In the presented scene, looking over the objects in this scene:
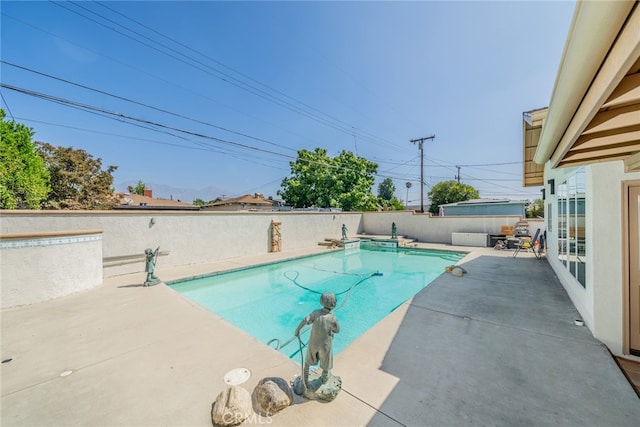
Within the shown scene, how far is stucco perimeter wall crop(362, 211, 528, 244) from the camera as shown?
473 inches

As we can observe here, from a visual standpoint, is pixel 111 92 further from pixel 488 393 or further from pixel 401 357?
pixel 488 393

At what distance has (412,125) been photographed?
69.2 ft

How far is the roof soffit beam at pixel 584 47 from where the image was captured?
0.92 meters

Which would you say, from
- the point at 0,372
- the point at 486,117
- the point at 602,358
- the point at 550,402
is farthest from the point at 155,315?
the point at 486,117

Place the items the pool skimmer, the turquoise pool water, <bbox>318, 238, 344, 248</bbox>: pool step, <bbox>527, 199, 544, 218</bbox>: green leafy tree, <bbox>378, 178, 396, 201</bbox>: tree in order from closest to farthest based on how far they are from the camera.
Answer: the pool skimmer < the turquoise pool water < <bbox>318, 238, 344, 248</bbox>: pool step < <bbox>527, 199, 544, 218</bbox>: green leafy tree < <bbox>378, 178, 396, 201</bbox>: tree

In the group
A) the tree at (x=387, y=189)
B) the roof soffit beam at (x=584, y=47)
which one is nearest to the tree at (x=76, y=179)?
the roof soffit beam at (x=584, y=47)

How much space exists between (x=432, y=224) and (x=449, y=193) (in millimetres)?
19150

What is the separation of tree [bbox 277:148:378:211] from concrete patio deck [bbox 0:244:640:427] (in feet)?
56.9

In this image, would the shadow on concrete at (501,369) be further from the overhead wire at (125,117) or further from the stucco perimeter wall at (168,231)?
the overhead wire at (125,117)

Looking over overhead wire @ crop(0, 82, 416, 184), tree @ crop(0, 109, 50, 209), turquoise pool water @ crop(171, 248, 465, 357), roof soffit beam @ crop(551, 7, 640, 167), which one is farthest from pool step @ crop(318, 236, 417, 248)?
tree @ crop(0, 109, 50, 209)

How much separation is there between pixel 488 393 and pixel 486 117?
17.7m

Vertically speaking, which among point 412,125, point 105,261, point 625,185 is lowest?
point 105,261

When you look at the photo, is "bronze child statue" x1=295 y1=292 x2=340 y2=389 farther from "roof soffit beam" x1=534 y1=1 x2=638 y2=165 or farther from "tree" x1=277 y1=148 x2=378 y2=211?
"tree" x1=277 y1=148 x2=378 y2=211

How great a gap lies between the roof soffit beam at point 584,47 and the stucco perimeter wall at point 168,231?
766 cm
